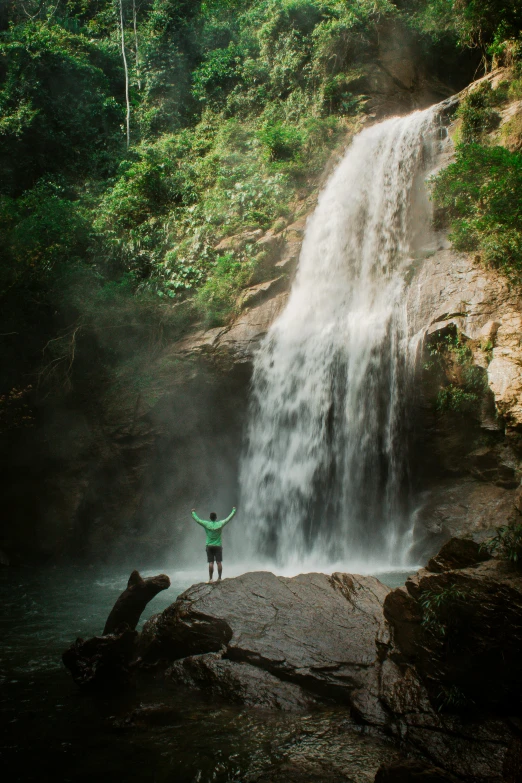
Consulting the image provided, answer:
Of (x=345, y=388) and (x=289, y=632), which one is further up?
(x=345, y=388)

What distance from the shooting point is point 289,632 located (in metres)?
6.52

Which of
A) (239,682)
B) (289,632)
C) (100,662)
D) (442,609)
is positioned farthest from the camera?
(289,632)

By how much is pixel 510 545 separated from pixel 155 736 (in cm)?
406

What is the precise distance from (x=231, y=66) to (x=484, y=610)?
27672 millimetres

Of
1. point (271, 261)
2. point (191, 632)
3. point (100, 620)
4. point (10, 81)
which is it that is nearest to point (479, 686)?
point (191, 632)

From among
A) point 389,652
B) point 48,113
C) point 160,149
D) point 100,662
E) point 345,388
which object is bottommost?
point 100,662

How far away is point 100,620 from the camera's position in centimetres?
909

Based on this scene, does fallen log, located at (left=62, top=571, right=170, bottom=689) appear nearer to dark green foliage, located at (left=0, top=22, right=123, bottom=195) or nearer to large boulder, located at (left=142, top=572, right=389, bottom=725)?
large boulder, located at (left=142, top=572, right=389, bottom=725)

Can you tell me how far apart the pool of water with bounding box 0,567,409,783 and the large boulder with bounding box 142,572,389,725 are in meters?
0.37

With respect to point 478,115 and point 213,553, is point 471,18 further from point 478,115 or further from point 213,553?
point 213,553

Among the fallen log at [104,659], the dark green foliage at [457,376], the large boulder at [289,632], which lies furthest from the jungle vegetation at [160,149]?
the fallen log at [104,659]

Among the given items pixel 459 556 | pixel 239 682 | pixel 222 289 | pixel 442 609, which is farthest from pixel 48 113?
pixel 442 609

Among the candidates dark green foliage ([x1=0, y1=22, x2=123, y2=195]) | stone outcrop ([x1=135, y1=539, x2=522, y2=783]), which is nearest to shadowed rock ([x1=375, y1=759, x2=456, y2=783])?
stone outcrop ([x1=135, y1=539, x2=522, y2=783])

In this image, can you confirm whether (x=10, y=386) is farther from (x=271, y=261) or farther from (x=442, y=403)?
(x=442, y=403)
